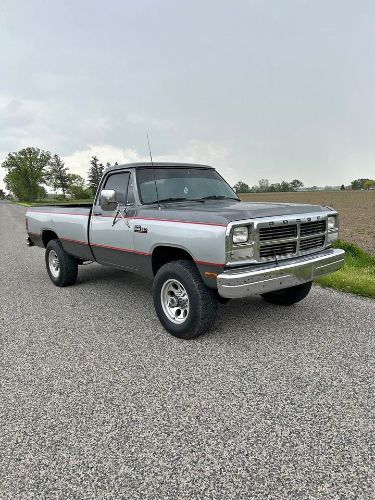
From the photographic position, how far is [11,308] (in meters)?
5.30

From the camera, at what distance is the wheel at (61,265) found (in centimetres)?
631

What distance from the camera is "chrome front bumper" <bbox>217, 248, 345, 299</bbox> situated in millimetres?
3426

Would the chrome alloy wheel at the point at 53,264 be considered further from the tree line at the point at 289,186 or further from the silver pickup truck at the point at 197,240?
the tree line at the point at 289,186

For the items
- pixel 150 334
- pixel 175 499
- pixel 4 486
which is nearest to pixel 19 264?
pixel 150 334

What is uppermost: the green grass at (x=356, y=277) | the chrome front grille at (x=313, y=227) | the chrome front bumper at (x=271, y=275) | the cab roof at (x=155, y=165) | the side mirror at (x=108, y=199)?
the cab roof at (x=155, y=165)

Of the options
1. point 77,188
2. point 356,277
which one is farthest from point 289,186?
point 356,277

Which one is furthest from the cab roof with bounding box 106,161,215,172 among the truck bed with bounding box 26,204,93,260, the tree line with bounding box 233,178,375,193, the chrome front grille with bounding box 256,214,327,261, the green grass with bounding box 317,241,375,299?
the tree line with bounding box 233,178,375,193

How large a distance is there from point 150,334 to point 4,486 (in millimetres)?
2245

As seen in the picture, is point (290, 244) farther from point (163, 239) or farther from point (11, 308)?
point (11, 308)

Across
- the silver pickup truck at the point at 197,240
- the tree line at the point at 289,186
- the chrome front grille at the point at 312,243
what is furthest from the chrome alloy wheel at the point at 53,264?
the tree line at the point at 289,186

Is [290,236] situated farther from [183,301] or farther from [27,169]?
[27,169]

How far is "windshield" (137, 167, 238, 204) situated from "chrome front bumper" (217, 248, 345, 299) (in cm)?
161

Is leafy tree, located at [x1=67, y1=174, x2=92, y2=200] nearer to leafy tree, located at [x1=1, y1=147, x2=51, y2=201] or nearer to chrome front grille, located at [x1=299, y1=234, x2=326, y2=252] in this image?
leafy tree, located at [x1=1, y1=147, x2=51, y2=201]

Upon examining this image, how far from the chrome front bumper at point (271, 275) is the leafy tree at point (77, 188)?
10111cm
